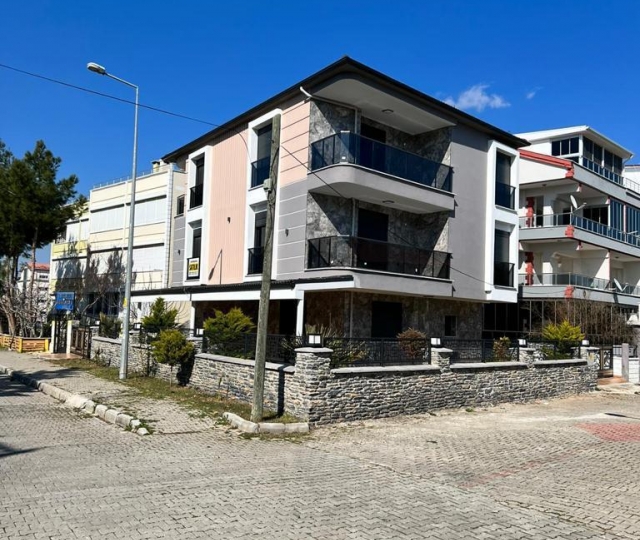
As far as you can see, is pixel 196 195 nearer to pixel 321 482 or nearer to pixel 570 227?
pixel 570 227

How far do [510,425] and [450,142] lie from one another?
39.7ft

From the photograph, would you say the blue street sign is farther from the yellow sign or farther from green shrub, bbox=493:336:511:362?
green shrub, bbox=493:336:511:362

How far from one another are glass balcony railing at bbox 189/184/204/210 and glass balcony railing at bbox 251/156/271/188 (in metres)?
4.66

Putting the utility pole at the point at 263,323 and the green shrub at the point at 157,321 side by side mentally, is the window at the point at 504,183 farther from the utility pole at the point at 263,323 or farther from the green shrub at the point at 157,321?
the utility pole at the point at 263,323

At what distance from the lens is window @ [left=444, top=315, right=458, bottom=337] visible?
74.6 feet

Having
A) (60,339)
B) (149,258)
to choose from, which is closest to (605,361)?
(149,258)

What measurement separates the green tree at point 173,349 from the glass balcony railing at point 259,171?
7359 millimetres

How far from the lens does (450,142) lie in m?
21.8

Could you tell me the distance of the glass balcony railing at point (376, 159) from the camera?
1827cm

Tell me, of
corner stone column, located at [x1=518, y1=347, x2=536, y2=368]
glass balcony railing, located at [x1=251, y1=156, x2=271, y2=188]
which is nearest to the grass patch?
glass balcony railing, located at [x1=251, y1=156, x2=271, y2=188]

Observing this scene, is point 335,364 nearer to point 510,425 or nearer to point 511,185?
point 510,425

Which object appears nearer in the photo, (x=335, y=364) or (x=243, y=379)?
(x=335, y=364)

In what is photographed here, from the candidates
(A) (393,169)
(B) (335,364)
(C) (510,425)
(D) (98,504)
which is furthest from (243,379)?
(A) (393,169)

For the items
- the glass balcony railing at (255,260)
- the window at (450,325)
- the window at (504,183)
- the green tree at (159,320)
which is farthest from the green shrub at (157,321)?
the window at (504,183)
